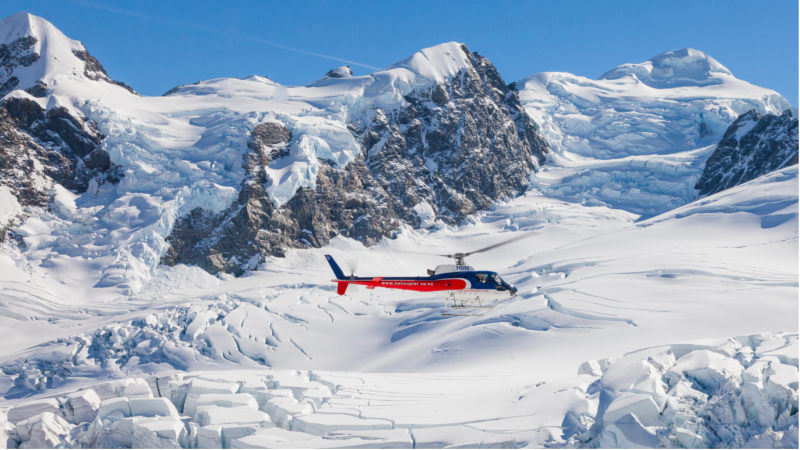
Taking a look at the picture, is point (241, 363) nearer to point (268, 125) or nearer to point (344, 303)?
point (344, 303)

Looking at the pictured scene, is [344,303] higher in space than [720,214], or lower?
lower

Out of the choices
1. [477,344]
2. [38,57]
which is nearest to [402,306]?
[477,344]

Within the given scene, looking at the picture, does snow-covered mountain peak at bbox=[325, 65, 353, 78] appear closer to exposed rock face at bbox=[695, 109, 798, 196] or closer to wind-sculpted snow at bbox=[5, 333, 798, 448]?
exposed rock face at bbox=[695, 109, 798, 196]

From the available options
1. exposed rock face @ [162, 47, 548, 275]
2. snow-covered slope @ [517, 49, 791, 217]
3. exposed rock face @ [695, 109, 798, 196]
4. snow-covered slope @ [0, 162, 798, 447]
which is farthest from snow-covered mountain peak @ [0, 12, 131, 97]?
exposed rock face @ [695, 109, 798, 196]

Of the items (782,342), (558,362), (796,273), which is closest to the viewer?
(782,342)

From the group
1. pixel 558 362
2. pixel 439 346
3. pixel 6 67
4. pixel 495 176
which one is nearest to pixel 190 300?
pixel 439 346
